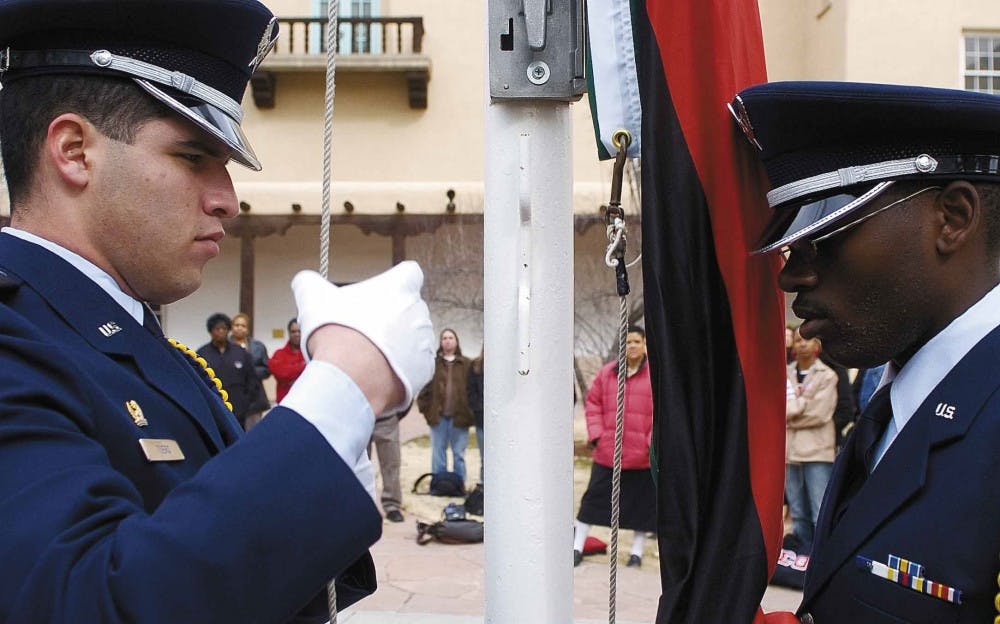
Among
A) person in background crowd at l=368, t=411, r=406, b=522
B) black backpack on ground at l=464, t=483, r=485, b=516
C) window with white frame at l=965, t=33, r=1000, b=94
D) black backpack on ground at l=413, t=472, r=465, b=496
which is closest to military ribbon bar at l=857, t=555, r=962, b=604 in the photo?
person in background crowd at l=368, t=411, r=406, b=522

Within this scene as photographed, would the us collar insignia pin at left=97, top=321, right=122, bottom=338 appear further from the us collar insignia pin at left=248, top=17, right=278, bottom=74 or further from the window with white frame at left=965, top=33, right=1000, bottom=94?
the window with white frame at left=965, top=33, right=1000, bottom=94

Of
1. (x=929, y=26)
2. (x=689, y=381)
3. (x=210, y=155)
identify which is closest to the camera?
(x=210, y=155)

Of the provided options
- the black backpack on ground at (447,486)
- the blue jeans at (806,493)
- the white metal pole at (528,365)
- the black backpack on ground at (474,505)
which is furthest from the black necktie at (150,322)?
the black backpack on ground at (447,486)

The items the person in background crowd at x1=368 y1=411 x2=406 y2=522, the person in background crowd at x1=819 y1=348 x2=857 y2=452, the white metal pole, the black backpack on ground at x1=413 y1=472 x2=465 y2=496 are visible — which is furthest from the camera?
the black backpack on ground at x1=413 y1=472 x2=465 y2=496

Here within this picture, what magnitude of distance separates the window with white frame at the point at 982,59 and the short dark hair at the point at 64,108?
15617 millimetres

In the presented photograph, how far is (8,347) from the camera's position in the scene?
1.06 m

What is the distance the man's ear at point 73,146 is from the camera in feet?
4.09

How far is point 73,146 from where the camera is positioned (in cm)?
125

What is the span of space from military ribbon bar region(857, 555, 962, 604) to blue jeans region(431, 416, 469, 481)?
295 inches

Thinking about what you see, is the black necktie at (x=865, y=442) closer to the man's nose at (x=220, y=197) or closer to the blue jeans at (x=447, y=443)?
the man's nose at (x=220, y=197)

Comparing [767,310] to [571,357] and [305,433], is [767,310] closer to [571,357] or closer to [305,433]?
[571,357]

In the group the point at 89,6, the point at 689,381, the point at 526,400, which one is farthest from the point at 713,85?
the point at 89,6

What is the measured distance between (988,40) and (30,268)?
53.0 ft

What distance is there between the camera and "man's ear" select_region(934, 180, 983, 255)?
1.60 meters
